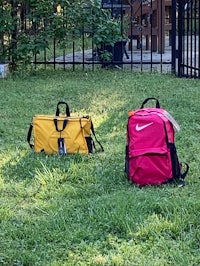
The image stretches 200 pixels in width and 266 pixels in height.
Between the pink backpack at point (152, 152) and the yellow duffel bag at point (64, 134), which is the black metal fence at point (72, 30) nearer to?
the yellow duffel bag at point (64, 134)

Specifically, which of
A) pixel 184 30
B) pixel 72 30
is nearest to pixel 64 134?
pixel 72 30

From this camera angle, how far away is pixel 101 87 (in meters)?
7.33

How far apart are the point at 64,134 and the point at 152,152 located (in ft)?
2.71

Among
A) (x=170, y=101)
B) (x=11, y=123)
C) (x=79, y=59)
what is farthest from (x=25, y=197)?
(x=79, y=59)

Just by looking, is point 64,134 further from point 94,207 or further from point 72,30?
point 72,30

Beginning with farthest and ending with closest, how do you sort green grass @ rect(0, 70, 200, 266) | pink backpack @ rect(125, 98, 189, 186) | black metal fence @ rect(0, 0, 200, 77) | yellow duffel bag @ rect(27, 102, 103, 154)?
black metal fence @ rect(0, 0, 200, 77), yellow duffel bag @ rect(27, 102, 103, 154), pink backpack @ rect(125, 98, 189, 186), green grass @ rect(0, 70, 200, 266)

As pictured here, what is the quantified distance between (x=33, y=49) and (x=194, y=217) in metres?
5.85

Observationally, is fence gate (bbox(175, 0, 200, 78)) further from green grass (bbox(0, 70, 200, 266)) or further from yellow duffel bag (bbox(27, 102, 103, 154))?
yellow duffel bag (bbox(27, 102, 103, 154))

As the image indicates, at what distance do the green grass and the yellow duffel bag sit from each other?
77 millimetres

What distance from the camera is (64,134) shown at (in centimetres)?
423

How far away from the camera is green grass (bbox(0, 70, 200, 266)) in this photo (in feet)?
8.88

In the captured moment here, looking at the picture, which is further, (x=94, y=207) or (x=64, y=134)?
(x=64, y=134)

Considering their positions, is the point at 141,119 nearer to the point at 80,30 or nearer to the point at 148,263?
the point at 148,263

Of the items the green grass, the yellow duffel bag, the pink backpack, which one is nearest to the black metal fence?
the green grass
